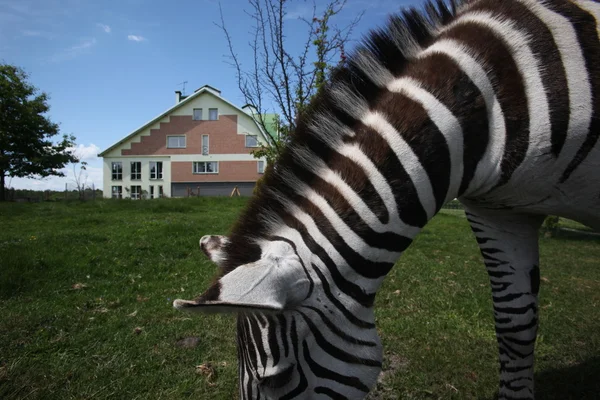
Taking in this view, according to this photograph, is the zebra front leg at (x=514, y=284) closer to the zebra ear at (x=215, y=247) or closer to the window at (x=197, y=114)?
the zebra ear at (x=215, y=247)

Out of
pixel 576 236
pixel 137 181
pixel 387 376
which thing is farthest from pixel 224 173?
pixel 387 376

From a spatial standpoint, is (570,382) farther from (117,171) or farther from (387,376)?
(117,171)

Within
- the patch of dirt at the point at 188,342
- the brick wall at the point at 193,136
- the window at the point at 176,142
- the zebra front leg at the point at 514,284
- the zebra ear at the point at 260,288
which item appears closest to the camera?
the zebra ear at the point at 260,288

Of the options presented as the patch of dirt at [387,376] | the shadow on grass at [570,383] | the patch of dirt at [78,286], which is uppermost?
the patch of dirt at [78,286]

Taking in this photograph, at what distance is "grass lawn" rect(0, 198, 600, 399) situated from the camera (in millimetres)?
2889

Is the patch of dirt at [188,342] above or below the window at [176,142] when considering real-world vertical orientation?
below

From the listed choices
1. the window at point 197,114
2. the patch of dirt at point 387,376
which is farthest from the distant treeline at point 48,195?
the patch of dirt at point 387,376

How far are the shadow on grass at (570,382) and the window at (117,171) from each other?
130ft

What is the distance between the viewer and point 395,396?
9.16 feet

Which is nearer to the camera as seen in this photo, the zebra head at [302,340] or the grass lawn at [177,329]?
the zebra head at [302,340]

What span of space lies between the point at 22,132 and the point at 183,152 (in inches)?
526

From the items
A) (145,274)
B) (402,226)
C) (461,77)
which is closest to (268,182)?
(402,226)

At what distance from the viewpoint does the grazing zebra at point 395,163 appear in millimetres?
1372

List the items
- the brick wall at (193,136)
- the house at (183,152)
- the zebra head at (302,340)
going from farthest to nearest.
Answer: the brick wall at (193,136), the house at (183,152), the zebra head at (302,340)
